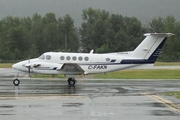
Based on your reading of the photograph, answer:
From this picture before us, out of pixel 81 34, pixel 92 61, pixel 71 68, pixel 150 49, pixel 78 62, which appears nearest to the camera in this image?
pixel 71 68

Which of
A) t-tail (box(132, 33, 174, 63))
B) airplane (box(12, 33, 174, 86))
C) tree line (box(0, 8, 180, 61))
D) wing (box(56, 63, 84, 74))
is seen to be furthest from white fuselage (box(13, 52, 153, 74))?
tree line (box(0, 8, 180, 61))

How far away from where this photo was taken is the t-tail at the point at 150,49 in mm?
26016

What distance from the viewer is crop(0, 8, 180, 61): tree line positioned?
91.5m

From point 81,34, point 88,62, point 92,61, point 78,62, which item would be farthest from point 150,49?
point 81,34

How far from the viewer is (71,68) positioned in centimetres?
2388

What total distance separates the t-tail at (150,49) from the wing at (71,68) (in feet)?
14.9

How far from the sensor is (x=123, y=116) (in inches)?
438

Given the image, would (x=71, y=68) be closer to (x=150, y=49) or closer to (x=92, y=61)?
(x=92, y=61)

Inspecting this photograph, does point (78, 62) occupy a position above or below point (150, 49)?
below

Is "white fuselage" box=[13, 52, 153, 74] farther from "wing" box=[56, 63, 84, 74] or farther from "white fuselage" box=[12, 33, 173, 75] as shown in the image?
"wing" box=[56, 63, 84, 74]

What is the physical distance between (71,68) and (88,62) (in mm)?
1546

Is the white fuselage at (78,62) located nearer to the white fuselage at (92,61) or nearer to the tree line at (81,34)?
the white fuselage at (92,61)

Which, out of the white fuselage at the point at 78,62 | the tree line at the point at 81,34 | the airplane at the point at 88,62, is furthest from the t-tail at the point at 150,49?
the tree line at the point at 81,34

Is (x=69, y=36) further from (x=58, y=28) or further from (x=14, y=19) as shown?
(x=14, y=19)
